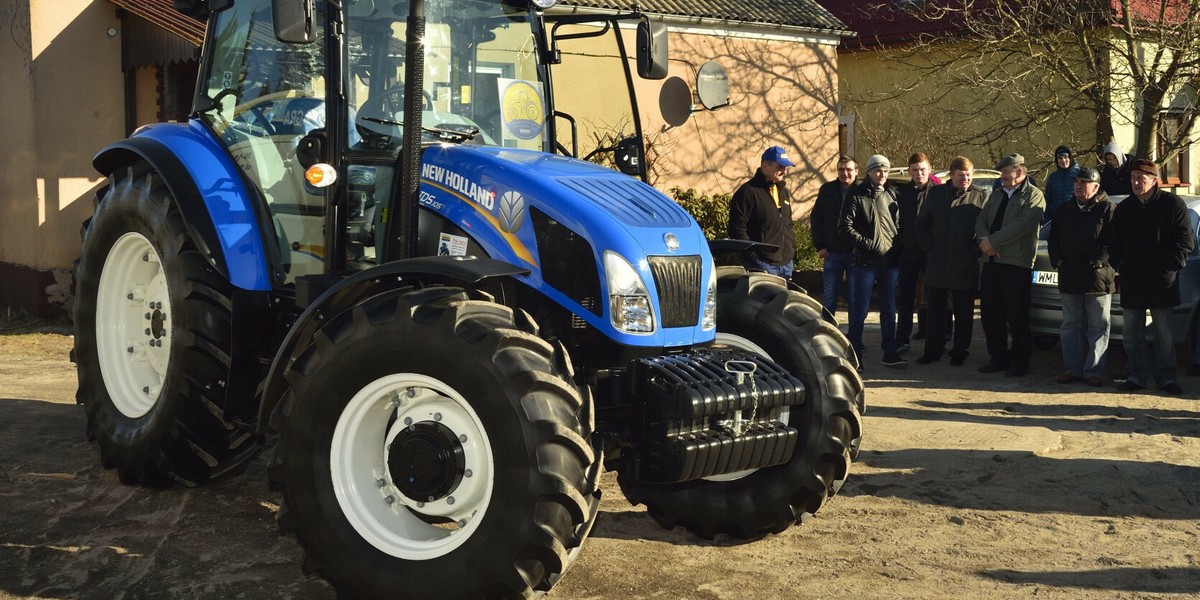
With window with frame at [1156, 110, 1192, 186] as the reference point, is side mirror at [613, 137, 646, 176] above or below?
below

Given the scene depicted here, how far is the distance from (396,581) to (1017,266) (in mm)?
7259

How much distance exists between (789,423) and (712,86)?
622 inches

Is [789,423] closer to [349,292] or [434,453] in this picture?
[434,453]

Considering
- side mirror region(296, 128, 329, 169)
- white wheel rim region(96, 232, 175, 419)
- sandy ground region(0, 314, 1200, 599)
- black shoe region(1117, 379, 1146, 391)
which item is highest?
side mirror region(296, 128, 329, 169)

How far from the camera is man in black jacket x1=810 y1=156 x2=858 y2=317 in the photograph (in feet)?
34.5

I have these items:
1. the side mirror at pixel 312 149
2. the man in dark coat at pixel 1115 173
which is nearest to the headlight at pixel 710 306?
the side mirror at pixel 312 149

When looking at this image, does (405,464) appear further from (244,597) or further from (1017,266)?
(1017,266)

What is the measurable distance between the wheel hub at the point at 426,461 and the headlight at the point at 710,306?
1.16 meters

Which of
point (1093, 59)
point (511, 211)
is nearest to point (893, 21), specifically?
point (1093, 59)

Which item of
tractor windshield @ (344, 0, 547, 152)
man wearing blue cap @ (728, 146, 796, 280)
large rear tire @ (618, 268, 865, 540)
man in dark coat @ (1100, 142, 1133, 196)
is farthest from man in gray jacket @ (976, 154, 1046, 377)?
tractor windshield @ (344, 0, 547, 152)

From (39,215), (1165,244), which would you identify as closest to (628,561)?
(1165,244)

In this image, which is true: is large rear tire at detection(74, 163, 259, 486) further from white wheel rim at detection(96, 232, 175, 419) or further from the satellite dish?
the satellite dish

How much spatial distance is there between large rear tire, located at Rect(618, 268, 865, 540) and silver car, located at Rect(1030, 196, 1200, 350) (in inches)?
211

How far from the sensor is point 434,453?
4.33 metres
